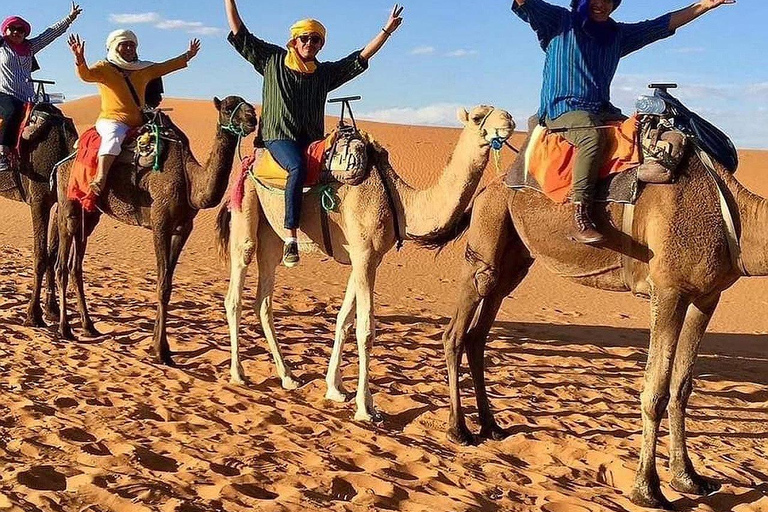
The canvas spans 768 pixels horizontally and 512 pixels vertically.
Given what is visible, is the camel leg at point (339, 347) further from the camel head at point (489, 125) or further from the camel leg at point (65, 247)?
the camel leg at point (65, 247)

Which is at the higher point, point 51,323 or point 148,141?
point 148,141

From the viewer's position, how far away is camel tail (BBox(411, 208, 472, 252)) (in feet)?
20.1

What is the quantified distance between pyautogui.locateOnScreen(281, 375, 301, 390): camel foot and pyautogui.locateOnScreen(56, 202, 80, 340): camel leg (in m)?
2.53

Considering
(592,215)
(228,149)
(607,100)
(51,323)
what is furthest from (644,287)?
(51,323)

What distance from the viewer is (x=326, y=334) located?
31.7ft

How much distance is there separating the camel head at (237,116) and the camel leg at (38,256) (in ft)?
10.2

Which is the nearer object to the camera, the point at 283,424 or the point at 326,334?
the point at 283,424

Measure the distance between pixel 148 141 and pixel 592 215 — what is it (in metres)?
4.44

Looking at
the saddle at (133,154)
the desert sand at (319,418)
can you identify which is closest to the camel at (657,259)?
the desert sand at (319,418)

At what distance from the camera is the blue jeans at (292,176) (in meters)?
6.45

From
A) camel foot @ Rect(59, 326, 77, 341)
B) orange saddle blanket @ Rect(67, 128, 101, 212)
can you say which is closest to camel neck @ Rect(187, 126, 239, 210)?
orange saddle blanket @ Rect(67, 128, 101, 212)

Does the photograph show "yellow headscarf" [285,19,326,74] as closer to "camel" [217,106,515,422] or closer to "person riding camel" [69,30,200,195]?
"camel" [217,106,515,422]

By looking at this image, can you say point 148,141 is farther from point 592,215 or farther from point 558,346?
point 558,346

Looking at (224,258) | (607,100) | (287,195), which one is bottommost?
(224,258)
